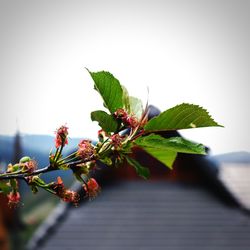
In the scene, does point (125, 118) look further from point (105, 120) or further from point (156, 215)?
point (156, 215)

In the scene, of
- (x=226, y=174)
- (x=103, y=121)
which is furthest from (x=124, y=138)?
(x=226, y=174)

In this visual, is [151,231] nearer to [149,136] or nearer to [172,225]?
[172,225]

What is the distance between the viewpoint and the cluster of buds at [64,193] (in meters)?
0.66

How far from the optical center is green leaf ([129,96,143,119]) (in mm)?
687

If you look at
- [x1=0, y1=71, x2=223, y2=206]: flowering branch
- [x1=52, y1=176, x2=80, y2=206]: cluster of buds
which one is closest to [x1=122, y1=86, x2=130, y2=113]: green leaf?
[x1=0, y1=71, x2=223, y2=206]: flowering branch

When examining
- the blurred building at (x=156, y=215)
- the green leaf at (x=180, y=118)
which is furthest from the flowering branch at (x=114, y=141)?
the blurred building at (x=156, y=215)

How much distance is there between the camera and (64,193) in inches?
26.4

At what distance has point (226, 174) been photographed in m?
11.6

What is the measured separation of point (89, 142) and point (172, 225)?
9320 millimetres

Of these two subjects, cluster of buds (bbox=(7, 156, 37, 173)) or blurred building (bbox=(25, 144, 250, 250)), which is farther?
blurred building (bbox=(25, 144, 250, 250))

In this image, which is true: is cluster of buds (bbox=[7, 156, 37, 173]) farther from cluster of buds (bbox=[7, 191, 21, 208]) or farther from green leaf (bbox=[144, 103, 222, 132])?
green leaf (bbox=[144, 103, 222, 132])

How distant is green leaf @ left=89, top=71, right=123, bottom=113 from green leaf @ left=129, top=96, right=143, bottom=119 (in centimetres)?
3

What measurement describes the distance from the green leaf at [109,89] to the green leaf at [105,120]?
0.01m

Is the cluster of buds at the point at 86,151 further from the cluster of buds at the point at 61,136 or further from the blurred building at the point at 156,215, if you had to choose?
the blurred building at the point at 156,215
